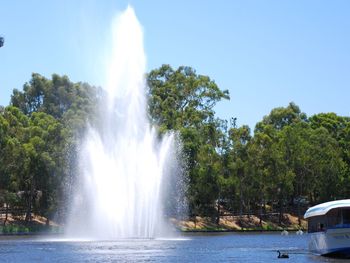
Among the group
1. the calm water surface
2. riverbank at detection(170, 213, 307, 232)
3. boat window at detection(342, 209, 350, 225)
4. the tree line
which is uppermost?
the tree line

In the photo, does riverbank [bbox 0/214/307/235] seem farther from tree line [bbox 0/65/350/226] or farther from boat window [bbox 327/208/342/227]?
boat window [bbox 327/208/342/227]

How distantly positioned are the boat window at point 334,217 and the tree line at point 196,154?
162 ft

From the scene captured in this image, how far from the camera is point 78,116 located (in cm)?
10638

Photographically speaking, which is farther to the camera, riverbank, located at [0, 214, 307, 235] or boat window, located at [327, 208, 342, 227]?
riverbank, located at [0, 214, 307, 235]

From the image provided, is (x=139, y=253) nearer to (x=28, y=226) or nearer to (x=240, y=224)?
(x=28, y=226)

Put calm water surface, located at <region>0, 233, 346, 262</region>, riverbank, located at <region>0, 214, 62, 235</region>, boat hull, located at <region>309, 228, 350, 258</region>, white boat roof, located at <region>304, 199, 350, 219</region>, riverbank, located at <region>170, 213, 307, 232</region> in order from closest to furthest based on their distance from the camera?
boat hull, located at <region>309, 228, 350, 258</region> < calm water surface, located at <region>0, 233, 346, 262</region> < white boat roof, located at <region>304, 199, 350, 219</region> < riverbank, located at <region>0, 214, 62, 235</region> < riverbank, located at <region>170, 213, 307, 232</region>

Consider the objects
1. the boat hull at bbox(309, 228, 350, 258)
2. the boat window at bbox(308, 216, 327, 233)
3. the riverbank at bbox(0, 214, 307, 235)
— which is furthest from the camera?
the riverbank at bbox(0, 214, 307, 235)

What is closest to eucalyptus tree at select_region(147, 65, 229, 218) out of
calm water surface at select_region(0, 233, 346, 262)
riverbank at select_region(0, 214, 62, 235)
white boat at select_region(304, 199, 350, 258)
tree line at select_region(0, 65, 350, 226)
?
tree line at select_region(0, 65, 350, 226)

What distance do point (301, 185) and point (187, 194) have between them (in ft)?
79.9

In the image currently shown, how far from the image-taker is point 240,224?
113375mm

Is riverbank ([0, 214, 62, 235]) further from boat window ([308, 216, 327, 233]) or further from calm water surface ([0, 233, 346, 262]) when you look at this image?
boat window ([308, 216, 327, 233])

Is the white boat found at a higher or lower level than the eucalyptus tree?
lower

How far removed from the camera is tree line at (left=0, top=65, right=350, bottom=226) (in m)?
99.2

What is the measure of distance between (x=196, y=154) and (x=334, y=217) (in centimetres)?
5898
